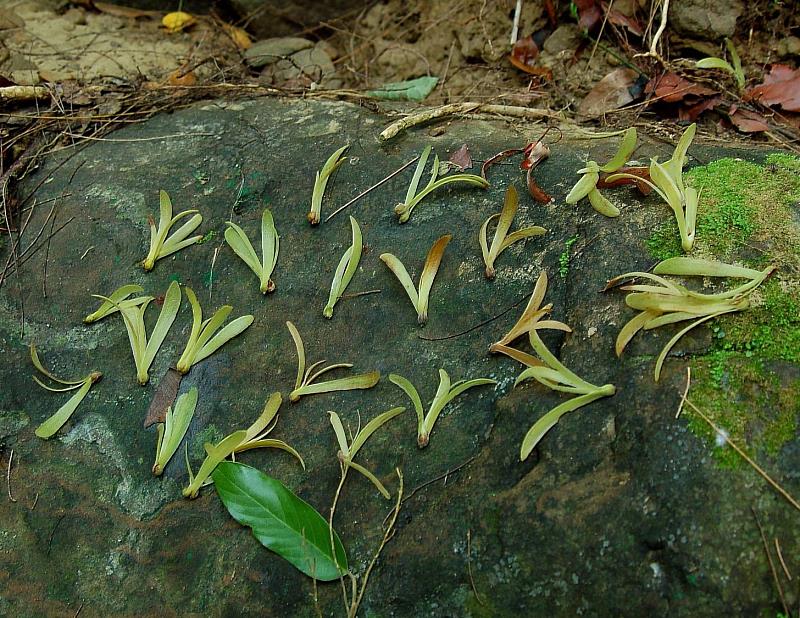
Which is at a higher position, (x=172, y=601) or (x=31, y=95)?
(x=31, y=95)

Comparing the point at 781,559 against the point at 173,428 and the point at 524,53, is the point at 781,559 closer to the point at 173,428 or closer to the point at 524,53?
the point at 173,428

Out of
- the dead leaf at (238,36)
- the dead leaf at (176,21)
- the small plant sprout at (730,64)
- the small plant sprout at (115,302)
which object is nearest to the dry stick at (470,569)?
the small plant sprout at (115,302)

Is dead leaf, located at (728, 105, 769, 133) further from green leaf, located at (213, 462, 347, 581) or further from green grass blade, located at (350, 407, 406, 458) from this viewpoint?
green leaf, located at (213, 462, 347, 581)

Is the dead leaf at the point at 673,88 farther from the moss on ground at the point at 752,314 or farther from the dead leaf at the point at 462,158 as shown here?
the dead leaf at the point at 462,158

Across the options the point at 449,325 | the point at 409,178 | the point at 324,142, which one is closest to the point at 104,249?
A: the point at 324,142

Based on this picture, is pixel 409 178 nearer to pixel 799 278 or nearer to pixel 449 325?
pixel 449 325

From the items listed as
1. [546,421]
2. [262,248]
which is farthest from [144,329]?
[546,421]

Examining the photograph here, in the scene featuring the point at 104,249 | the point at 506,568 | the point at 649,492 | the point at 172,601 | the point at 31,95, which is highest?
the point at 31,95
